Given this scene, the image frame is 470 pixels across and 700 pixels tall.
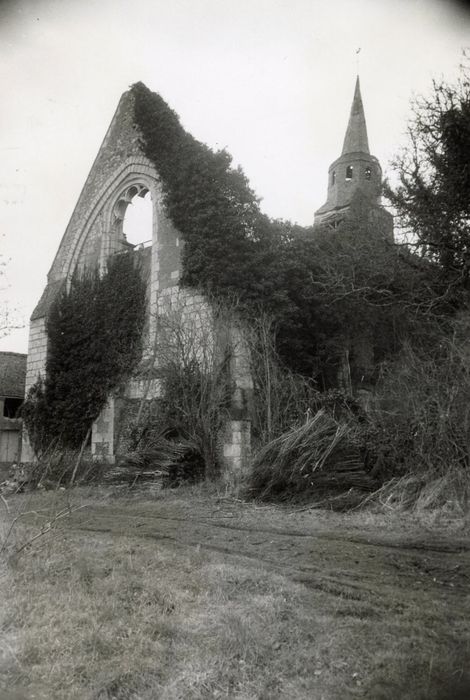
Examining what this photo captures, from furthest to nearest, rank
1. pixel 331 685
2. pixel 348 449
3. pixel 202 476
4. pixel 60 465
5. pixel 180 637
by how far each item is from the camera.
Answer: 1. pixel 60 465
2. pixel 202 476
3. pixel 348 449
4. pixel 180 637
5. pixel 331 685

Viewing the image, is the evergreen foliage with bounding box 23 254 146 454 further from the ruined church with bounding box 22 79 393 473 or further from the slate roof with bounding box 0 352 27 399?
the slate roof with bounding box 0 352 27 399

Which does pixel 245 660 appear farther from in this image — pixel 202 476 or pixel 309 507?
pixel 202 476

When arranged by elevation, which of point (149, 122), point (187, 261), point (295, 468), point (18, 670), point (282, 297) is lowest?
point (18, 670)

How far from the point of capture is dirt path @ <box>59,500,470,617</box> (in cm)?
478

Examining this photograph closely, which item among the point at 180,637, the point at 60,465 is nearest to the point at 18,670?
the point at 180,637

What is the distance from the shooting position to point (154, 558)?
19.4 ft

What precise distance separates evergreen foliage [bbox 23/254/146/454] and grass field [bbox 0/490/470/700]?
29.0 feet

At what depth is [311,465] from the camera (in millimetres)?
9578

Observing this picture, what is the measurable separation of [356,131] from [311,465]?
2210cm

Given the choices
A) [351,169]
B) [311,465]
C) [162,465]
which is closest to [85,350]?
[162,465]

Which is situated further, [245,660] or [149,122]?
[149,122]

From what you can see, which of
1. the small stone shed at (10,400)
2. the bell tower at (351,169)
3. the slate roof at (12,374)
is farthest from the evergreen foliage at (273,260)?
the slate roof at (12,374)

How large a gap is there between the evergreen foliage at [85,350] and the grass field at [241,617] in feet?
29.0

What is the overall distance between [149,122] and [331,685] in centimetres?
1566
